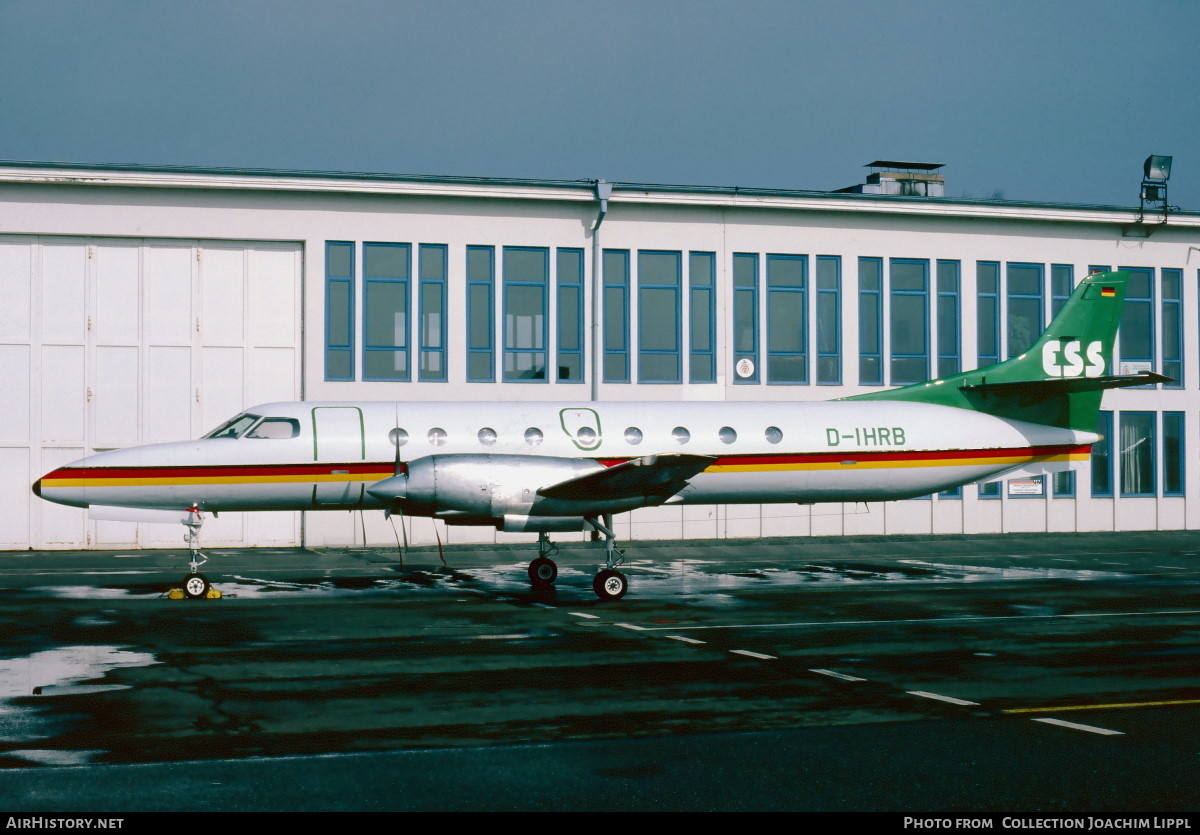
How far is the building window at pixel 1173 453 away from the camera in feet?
115

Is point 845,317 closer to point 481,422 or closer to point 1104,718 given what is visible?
point 481,422

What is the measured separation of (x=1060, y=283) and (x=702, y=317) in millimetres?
11303

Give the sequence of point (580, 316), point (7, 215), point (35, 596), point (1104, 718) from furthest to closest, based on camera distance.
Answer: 1. point (580, 316)
2. point (7, 215)
3. point (35, 596)
4. point (1104, 718)

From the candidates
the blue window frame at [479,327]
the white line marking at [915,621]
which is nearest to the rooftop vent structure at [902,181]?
the blue window frame at [479,327]

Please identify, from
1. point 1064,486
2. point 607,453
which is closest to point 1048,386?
point 607,453

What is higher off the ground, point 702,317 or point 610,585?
point 702,317

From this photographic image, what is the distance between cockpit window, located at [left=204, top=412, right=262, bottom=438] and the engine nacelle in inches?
119

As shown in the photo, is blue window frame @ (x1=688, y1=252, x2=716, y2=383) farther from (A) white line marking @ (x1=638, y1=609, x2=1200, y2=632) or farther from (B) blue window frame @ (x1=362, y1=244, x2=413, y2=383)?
(A) white line marking @ (x1=638, y1=609, x2=1200, y2=632)

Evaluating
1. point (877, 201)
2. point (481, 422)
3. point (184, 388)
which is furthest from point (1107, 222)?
point (184, 388)

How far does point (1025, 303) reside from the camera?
113 feet

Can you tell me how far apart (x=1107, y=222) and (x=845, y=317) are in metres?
9.07

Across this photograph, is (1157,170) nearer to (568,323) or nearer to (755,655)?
(568,323)

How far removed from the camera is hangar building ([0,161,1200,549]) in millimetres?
28906

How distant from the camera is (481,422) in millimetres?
20047
